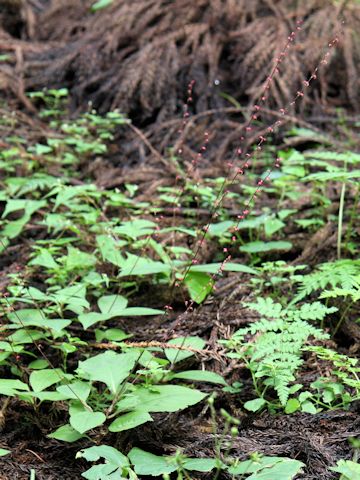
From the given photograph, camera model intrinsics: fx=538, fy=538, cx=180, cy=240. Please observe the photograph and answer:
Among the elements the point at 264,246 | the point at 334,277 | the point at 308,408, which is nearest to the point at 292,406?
the point at 308,408

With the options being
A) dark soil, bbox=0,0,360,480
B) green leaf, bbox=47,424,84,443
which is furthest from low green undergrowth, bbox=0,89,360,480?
dark soil, bbox=0,0,360,480

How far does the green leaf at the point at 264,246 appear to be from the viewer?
288cm

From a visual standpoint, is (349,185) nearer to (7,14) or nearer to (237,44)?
(237,44)

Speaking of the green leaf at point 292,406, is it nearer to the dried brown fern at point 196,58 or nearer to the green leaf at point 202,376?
the green leaf at point 202,376

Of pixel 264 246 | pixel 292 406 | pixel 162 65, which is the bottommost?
pixel 292 406

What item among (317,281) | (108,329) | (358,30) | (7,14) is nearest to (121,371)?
(108,329)

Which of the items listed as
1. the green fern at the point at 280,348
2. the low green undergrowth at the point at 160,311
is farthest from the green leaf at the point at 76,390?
the green fern at the point at 280,348

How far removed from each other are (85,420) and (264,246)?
154 cm

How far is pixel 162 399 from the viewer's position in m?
1.81

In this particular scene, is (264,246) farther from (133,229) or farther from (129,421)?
(129,421)

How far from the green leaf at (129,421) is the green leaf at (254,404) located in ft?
1.42

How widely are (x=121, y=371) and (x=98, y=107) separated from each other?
3.51m

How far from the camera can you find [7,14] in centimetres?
609

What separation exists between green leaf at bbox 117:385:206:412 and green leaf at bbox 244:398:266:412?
0.26m
